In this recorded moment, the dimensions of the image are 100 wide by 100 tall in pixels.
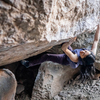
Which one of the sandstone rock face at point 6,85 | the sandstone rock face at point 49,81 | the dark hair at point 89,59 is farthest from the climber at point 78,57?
the sandstone rock face at point 6,85

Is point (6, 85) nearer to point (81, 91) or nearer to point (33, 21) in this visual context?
point (33, 21)

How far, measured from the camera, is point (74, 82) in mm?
1487

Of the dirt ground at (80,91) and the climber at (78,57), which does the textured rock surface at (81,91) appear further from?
the climber at (78,57)

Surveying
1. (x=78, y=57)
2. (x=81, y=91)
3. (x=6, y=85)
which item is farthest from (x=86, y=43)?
(x=6, y=85)

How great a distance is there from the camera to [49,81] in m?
1.38

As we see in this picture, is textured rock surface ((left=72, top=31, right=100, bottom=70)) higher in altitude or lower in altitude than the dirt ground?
higher

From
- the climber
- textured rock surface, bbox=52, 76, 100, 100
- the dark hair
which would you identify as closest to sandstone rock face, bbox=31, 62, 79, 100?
textured rock surface, bbox=52, 76, 100, 100

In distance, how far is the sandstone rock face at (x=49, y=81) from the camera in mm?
1358

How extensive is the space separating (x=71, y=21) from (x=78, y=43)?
0.86 metres

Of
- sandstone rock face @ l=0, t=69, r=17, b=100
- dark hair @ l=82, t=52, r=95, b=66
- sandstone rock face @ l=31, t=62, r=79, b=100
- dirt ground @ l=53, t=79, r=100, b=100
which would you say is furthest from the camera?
sandstone rock face @ l=31, t=62, r=79, b=100

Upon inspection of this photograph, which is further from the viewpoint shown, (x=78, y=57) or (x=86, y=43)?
(x=86, y=43)

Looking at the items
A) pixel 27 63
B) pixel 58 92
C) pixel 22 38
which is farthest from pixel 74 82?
pixel 22 38

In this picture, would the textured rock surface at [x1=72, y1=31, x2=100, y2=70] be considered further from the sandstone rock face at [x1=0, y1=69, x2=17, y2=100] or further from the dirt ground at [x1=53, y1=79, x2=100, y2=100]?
the sandstone rock face at [x1=0, y1=69, x2=17, y2=100]

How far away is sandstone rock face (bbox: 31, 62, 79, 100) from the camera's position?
136cm
